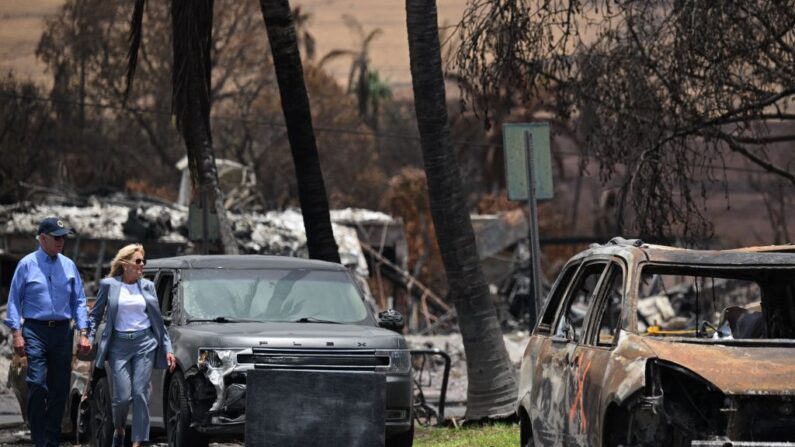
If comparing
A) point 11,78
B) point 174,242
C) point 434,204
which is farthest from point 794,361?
point 11,78

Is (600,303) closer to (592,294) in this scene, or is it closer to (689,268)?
(592,294)

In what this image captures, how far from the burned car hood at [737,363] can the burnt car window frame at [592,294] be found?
0.83 m

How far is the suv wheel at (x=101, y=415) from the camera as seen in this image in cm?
1376

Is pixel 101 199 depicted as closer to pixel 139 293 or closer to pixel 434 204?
pixel 434 204

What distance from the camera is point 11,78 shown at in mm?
66875

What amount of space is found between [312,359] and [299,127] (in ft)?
22.7

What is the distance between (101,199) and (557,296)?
34384mm

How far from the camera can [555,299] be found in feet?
33.3

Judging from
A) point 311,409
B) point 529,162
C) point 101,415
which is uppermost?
point 529,162

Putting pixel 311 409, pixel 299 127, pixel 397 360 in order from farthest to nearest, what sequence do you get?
pixel 299 127 < pixel 397 360 < pixel 311 409

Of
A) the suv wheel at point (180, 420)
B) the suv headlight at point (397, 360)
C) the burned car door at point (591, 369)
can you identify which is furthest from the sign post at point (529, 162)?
the burned car door at point (591, 369)

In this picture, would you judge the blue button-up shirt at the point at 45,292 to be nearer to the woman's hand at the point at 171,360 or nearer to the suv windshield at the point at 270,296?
the woman's hand at the point at 171,360

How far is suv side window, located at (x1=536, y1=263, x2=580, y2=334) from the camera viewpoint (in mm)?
10000

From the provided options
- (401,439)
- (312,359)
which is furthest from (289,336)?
(401,439)
